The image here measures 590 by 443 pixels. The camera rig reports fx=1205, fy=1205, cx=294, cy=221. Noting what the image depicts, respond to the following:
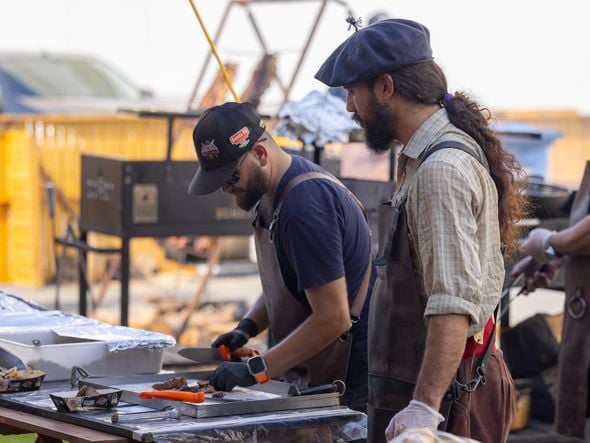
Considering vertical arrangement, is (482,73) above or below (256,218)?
above

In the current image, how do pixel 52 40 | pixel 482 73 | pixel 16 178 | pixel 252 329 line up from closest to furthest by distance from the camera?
1. pixel 252 329
2. pixel 16 178
3. pixel 52 40
4. pixel 482 73

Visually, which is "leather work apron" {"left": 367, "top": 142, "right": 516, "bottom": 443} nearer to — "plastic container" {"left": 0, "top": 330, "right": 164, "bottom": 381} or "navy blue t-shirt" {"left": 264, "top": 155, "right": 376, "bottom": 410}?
"navy blue t-shirt" {"left": 264, "top": 155, "right": 376, "bottom": 410}

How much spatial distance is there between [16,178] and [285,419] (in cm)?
917

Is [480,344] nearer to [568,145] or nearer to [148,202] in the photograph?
[148,202]

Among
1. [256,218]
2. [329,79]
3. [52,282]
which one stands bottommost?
[52,282]

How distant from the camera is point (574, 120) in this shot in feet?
55.3

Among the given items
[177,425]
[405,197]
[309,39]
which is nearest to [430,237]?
[405,197]

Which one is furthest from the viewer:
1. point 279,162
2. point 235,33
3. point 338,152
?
point 235,33

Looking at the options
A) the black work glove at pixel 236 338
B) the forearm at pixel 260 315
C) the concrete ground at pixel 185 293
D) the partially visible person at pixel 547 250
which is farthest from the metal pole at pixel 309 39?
the black work glove at pixel 236 338

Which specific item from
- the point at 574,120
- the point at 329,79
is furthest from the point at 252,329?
the point at 574,120

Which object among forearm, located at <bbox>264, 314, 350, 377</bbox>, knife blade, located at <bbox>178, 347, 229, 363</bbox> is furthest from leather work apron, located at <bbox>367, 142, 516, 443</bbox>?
knife blade, located at <bbox>178, 347, 229, 363</bbox>

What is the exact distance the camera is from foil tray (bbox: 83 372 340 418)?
10.6ft

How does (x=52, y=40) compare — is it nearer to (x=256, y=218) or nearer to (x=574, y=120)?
(x=574, y=120)

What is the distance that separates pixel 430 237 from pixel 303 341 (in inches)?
31.6
